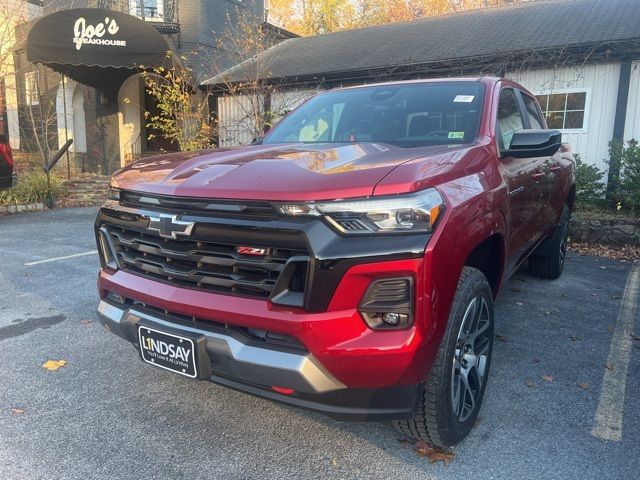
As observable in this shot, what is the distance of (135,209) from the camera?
2.53 meters

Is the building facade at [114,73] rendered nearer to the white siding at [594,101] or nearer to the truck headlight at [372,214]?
the white siding at [594,101]

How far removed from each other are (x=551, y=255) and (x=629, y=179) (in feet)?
12.8

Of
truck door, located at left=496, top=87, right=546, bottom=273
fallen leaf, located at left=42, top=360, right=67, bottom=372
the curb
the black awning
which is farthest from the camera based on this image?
the black awning

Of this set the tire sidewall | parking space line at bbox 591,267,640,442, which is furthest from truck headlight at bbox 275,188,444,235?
parking space line at bbox 591,267,640,442

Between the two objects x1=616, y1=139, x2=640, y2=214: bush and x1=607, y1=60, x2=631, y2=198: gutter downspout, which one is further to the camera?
x1=607, y1=60, x2=631, y2=198: gutter downspout

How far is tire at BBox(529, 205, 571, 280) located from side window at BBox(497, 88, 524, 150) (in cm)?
164

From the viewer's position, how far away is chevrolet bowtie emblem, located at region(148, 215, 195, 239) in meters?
2.24

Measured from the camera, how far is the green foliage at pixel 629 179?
25.6 feet

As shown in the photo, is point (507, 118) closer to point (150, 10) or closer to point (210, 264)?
point (210, 264)

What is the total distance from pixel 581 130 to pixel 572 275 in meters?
5.25

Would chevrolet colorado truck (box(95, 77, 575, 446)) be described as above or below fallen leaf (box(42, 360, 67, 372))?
above

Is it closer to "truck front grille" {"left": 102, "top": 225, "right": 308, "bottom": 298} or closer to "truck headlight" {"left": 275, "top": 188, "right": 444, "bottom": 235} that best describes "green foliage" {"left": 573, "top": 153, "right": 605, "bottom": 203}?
"truck headlight" {"left": 275, "top": 188, "right": 444, "bottom": 235}

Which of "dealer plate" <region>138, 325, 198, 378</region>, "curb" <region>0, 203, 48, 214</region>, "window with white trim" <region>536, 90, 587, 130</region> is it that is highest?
"window with white trim" <region>536, 90, 587, 130</region>

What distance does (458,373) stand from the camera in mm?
2410
